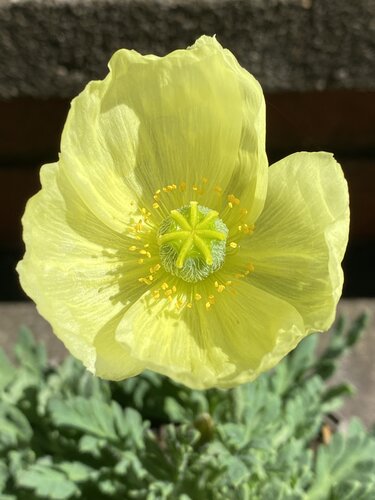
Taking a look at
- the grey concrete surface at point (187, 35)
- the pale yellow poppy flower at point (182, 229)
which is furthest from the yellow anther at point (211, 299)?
the grey concrete surface at point (187, 35)

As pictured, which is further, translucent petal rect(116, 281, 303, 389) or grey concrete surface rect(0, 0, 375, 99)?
grey concrete surface rect(0, 0, 375, 99)

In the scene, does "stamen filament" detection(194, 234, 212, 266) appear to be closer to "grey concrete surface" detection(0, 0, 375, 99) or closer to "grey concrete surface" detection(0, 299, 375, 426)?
"grey concrete surface" detection(0, 0, 375, 99)

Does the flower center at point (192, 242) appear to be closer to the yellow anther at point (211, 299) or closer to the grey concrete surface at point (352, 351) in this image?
the yellow anther at point (211, 299)

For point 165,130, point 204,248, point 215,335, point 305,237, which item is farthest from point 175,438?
point 165,130

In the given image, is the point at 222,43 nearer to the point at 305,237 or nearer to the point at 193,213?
the point at 193,213

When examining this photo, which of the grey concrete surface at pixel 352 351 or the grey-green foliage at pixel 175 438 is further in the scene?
the grey concrete surface at pixel 352 351

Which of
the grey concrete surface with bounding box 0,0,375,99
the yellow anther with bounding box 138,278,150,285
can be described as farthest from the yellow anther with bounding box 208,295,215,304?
the grey concrete surface with bounding box 0,0,375,99

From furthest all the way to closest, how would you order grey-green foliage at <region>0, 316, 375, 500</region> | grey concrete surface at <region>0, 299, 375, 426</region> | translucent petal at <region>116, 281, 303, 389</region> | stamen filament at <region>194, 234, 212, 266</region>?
grey concrete surface at <region>0, 299, 375, 426</region>
grey-green foliage at <region>0, 316, 375, 500</region>
stamen filament at <region>194, 234, 212, 266</region>
translucent petal at <region>116, 281, 303, 389</region>
